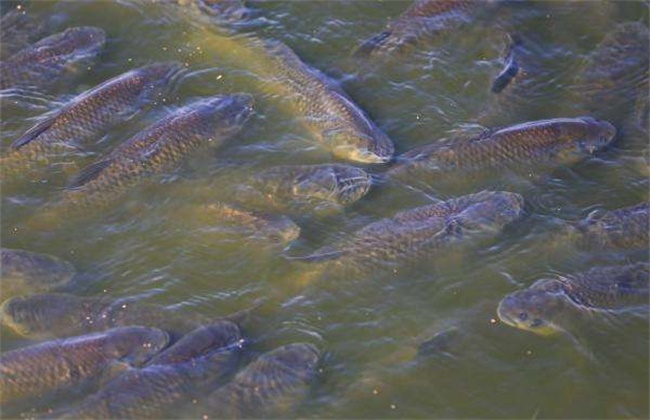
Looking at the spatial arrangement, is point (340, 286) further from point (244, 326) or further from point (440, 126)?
point (440, 126)

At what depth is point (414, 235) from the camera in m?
6.04

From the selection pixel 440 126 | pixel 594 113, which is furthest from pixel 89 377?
pixel 594 113

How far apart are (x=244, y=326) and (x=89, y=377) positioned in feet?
3.09

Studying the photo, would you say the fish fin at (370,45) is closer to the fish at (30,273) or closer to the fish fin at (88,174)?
the fish fin at (88,174)

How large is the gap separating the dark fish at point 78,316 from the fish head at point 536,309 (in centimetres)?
183

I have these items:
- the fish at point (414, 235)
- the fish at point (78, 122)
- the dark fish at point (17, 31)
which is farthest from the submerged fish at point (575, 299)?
the dark fish at point (17, 31)

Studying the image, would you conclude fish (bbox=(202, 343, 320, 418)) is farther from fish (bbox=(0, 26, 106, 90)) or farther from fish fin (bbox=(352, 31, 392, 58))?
fish (bbox=(0, 26, 106, 90))

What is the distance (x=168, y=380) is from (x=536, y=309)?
2.18m

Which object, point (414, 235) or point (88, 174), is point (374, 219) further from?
point (88, 174)

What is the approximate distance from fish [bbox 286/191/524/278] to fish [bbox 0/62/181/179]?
6.33ft

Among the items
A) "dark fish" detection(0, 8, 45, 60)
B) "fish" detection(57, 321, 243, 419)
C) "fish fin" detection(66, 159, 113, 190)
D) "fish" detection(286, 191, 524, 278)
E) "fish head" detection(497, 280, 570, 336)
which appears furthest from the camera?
"dark fish" detection(0, 8, 45, 60)

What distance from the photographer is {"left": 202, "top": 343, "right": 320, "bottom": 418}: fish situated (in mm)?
Result: 5234

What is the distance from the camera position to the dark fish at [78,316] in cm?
571

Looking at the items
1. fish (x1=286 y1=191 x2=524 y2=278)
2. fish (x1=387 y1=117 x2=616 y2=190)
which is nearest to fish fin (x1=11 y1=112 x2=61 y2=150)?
fish (x1=286 y1=191 x2=524 y2=278)
